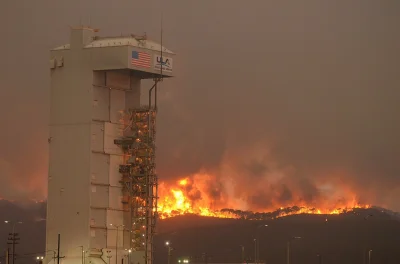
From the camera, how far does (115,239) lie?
123 metres

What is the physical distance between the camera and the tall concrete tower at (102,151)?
12056 cm

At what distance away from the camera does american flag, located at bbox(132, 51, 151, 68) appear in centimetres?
12091

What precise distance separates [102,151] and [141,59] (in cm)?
1144

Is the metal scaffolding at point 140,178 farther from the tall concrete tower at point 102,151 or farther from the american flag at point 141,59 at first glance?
the american flag at point 141,59

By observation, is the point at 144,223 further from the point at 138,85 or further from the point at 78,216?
the point at 138,85

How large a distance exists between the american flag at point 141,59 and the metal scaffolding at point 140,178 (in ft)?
18.2

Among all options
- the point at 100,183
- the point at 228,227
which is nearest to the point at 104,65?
the point at 100,183

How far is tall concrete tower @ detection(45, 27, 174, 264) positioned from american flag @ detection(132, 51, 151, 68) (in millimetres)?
114

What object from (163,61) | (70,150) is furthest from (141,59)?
(70,150)

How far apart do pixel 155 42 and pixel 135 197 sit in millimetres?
18779

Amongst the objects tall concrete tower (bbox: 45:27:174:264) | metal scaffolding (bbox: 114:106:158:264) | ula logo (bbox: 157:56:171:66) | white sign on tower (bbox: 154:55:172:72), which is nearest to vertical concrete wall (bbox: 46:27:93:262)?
tall concrete tower (bbox: 45:27:174:264)

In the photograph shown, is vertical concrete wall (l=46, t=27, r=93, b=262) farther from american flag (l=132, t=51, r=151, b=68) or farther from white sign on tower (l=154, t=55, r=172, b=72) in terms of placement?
white sign on tower (l=154, t=55, r=172, b=72)

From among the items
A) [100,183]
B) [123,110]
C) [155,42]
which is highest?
[155,42]

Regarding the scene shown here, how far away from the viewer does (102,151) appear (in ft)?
400
